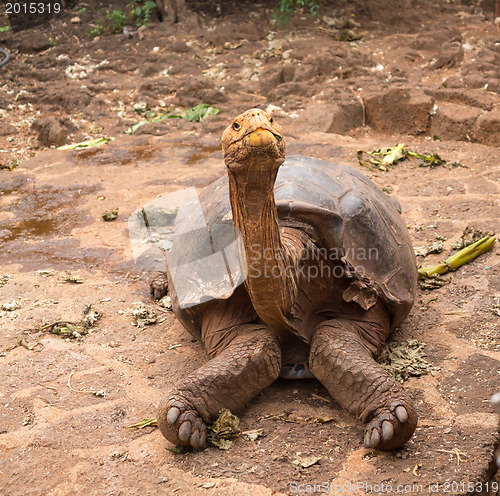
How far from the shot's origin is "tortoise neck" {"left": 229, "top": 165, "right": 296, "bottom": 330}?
80.0 inches

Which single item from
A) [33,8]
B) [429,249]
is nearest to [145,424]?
[429,249]

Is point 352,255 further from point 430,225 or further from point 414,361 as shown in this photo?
point 430,225

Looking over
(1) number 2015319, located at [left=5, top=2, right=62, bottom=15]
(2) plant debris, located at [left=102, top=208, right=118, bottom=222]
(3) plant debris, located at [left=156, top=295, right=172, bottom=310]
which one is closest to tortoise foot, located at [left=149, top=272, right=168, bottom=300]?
(3) plant debris, located at [left=156, top=295, right=172, bottom=310]

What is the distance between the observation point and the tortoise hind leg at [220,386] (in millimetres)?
2273

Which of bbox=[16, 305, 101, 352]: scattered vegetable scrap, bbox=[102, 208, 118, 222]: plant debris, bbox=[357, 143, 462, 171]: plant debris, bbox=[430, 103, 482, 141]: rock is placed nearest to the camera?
bbox=[16, 305, 101, 352]: scattered vegetable scrap

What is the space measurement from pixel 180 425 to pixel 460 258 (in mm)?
2103

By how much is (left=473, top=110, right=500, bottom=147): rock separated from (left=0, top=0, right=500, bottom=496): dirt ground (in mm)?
17

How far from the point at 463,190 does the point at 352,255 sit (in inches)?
95.7

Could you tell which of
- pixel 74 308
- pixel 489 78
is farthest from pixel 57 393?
pixel 489 78

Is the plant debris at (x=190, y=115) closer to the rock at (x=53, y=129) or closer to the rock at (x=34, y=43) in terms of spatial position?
the rock at (x=53, y=129)

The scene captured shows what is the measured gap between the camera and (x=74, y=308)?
3.46m

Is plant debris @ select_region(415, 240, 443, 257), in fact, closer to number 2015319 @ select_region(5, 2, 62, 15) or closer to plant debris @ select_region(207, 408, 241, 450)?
plant debris @ select_region(207, 408, 241, 450)
